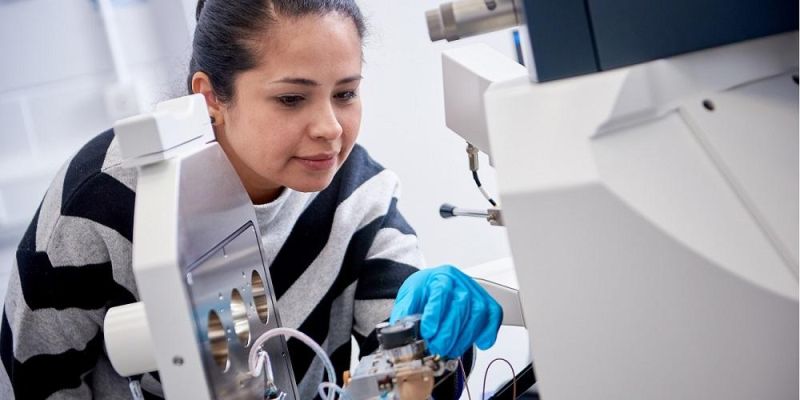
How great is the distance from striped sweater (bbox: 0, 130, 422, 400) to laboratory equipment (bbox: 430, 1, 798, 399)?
0.78 m

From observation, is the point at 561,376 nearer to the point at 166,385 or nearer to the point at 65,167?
the point at 166,385

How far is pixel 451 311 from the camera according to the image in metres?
0.77

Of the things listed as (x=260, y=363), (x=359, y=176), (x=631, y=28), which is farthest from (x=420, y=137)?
(x=631, y=28)

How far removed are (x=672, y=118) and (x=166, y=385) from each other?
440 millimetres

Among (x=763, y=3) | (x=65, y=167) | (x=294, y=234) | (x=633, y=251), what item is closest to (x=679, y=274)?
(x=633, y=251)

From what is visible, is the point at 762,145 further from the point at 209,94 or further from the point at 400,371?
the point at 209,94

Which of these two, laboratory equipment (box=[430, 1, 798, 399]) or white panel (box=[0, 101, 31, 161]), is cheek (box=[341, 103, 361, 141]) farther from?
white panel (box=[0, 101, 31, 161])

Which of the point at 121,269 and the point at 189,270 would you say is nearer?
the point at 189,270

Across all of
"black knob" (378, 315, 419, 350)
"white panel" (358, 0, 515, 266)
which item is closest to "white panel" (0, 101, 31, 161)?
"white panel" (358, 0, 515, 266)

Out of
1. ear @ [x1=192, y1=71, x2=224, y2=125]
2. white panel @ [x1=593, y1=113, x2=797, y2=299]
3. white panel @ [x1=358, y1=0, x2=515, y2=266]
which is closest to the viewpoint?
white panel @ [x1=593, y1=113, x2=797, y2=299]

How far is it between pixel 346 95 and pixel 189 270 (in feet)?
2.24

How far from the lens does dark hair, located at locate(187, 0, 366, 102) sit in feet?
4.10

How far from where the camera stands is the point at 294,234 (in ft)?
4.72

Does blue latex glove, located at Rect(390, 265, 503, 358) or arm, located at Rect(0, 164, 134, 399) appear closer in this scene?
blue latex glove, located at Rect(390, 265, 503, 358)
